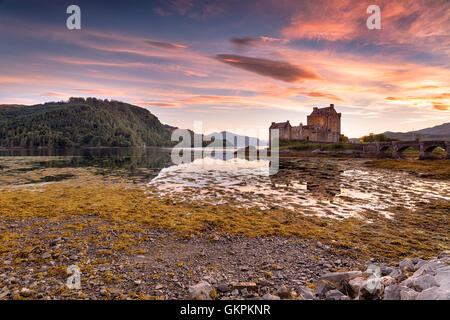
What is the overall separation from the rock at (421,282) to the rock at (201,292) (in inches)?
221

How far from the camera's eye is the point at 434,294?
4.86 metres

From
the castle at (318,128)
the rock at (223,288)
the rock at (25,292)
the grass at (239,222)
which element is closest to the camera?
the rock at (25,292)

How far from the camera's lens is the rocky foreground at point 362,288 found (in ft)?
17.2

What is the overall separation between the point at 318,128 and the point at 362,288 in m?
128

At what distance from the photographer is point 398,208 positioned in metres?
16.1

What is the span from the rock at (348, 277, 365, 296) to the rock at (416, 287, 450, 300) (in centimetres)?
121

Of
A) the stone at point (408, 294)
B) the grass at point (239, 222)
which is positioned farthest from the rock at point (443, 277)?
the grass at point (239, 222)

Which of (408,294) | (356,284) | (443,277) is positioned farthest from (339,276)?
(443,277)

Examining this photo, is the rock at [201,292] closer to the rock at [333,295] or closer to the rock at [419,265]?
the rock at [333,295]

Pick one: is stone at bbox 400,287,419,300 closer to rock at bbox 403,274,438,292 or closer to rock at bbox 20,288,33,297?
rock at bbox 403,274,438,292

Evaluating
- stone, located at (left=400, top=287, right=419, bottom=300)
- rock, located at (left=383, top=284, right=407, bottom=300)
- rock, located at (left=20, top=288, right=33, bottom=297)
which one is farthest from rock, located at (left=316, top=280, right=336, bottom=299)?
rock, located at (left=20, top=288, right=33, bottom=297)

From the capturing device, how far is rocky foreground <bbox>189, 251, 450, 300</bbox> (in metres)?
5.23
